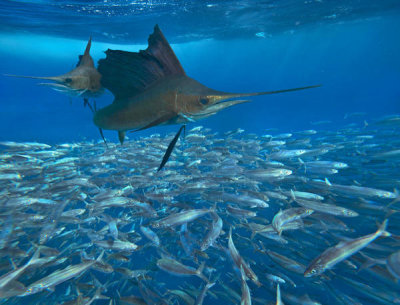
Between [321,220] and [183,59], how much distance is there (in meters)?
48.1

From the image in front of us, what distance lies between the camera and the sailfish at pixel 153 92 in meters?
1.60

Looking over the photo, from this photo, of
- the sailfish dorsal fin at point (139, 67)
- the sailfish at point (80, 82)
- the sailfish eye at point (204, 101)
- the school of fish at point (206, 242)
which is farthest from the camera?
the school of fish at point (206, 242)

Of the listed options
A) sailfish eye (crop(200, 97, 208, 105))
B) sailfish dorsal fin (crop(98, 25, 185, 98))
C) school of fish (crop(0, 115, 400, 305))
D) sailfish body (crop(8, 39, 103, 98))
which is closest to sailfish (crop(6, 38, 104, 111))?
sailfish body (crop(8, 39, 103, 98))

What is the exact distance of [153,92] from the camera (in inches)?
66.7

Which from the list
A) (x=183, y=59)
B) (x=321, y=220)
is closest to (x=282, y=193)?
(x=321, y=220)

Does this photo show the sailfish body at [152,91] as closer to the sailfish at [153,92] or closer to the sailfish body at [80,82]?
the sailfish at [153,92]

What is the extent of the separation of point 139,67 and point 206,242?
9.35 feet

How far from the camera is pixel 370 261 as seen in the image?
2818mm

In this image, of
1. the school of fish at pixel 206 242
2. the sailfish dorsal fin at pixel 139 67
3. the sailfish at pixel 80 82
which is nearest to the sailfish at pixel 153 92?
the sailfish dorsal fin at pixel 139 67

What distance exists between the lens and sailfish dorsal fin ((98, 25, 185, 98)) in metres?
1.67

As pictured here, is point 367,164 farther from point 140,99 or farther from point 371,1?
point 371,1

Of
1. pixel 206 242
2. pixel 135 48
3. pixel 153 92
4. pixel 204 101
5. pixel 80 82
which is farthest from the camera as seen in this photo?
pixel 135 48

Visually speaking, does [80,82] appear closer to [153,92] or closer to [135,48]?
[153,92]

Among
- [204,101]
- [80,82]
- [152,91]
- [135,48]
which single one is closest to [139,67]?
[152,91]
